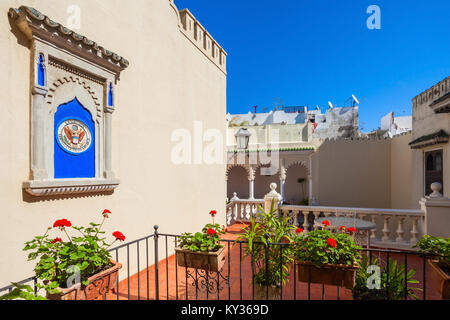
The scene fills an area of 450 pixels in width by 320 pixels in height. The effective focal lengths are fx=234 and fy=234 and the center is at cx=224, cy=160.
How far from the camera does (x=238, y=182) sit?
1748 cm

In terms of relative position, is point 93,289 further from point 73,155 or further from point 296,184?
point 296,184

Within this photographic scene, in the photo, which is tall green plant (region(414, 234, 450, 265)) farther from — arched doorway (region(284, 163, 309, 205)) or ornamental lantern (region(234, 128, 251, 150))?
arched doorway (region(284, 163, 309, 205))

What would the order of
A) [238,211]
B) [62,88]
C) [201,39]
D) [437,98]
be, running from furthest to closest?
[238,211], [437,98], [201,39], [62,88]

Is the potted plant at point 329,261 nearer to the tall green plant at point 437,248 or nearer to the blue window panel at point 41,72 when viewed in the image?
the tall green plant at point 437,248

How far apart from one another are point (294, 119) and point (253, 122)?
422cm

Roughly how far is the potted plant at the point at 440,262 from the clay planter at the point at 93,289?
3.13 meters

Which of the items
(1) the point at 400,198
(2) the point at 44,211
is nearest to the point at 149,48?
(2) the point at 44,211

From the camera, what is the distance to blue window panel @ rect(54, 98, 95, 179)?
9.59 feet

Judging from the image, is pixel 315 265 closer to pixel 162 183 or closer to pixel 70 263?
pixel 70 263

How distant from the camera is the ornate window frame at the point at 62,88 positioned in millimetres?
2641

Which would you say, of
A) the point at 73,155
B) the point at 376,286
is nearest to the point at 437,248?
the point at 376,286

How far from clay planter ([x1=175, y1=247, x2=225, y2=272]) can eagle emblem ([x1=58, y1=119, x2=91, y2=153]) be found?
1.92 metres

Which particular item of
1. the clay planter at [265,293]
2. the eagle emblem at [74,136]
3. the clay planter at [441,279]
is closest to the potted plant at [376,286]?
the clay planter at [441,279]

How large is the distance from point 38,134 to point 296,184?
A: 1536 centimetres
